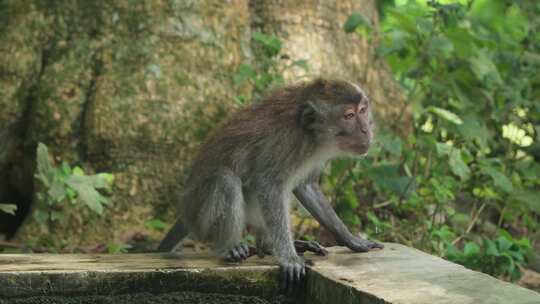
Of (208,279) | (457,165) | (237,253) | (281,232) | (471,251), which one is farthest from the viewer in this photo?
(457,165)

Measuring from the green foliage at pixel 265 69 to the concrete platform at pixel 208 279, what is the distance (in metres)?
2.13

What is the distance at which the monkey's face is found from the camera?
503 centimetres

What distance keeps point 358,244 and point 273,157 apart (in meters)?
0.69

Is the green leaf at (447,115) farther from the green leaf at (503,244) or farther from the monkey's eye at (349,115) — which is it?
the monkey's eye at (349,115)

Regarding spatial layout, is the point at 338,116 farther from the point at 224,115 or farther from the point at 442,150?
the point at 224,115

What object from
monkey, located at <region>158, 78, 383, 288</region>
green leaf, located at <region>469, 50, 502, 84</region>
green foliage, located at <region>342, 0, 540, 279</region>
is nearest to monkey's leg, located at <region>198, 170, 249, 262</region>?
monkey, located at <region>158, 78, 383, 288</region>

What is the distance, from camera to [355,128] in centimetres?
507

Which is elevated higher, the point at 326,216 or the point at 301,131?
the point at 301,131

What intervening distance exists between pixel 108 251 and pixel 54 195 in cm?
59

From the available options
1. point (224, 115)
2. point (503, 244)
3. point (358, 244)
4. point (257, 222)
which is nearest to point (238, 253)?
point (257, 222)

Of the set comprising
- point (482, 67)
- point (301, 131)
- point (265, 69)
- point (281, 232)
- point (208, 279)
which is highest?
point (482, 67)

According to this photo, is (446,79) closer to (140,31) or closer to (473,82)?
(473,82)

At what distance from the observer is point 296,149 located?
16.7ft

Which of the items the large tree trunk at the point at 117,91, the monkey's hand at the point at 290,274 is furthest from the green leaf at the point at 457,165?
the monkey's hand at the point at 290,274
